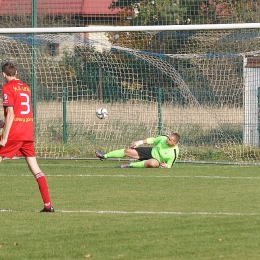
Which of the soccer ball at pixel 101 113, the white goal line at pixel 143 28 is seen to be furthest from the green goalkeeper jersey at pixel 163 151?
the white goal line at pixel 143 28

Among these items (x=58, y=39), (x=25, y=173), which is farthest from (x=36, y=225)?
(x=58, y=39)

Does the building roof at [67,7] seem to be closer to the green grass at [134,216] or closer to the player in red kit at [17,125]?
the green grass at [134,216]

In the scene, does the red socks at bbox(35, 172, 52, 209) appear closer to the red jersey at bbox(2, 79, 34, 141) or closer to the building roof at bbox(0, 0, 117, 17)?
the red jersey at bbox(2, 79, 34, 141)

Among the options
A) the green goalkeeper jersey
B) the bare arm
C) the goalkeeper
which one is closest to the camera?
the bare arm

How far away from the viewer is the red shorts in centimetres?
974

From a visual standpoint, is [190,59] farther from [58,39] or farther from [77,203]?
[77,203]

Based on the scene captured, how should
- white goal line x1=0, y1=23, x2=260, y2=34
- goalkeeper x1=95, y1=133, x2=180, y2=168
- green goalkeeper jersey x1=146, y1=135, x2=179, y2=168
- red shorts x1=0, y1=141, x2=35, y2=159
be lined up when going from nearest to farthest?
red shorts x1=0, y1=141, x2=35, y2=159 < white goal line x1=0, y1=23, x2=260, y2=34 < goalkeeper x1=95, y1=133, x2=180, y2=168 < green goalkeeper jersey x1=146, y1=135, x2=179, y2=168

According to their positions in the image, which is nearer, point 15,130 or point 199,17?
A: point 15,130

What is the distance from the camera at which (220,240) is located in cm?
786

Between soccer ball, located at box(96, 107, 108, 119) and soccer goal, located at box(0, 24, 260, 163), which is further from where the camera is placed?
soccer goal, located at box(0, 24, 260, 163)

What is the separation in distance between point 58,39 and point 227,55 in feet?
12.7

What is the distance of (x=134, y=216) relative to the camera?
375 inches

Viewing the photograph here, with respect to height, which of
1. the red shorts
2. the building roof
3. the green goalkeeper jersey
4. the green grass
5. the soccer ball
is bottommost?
the green grass

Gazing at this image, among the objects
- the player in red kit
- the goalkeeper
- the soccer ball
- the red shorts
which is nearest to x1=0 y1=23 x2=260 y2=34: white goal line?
the goalkeeper
